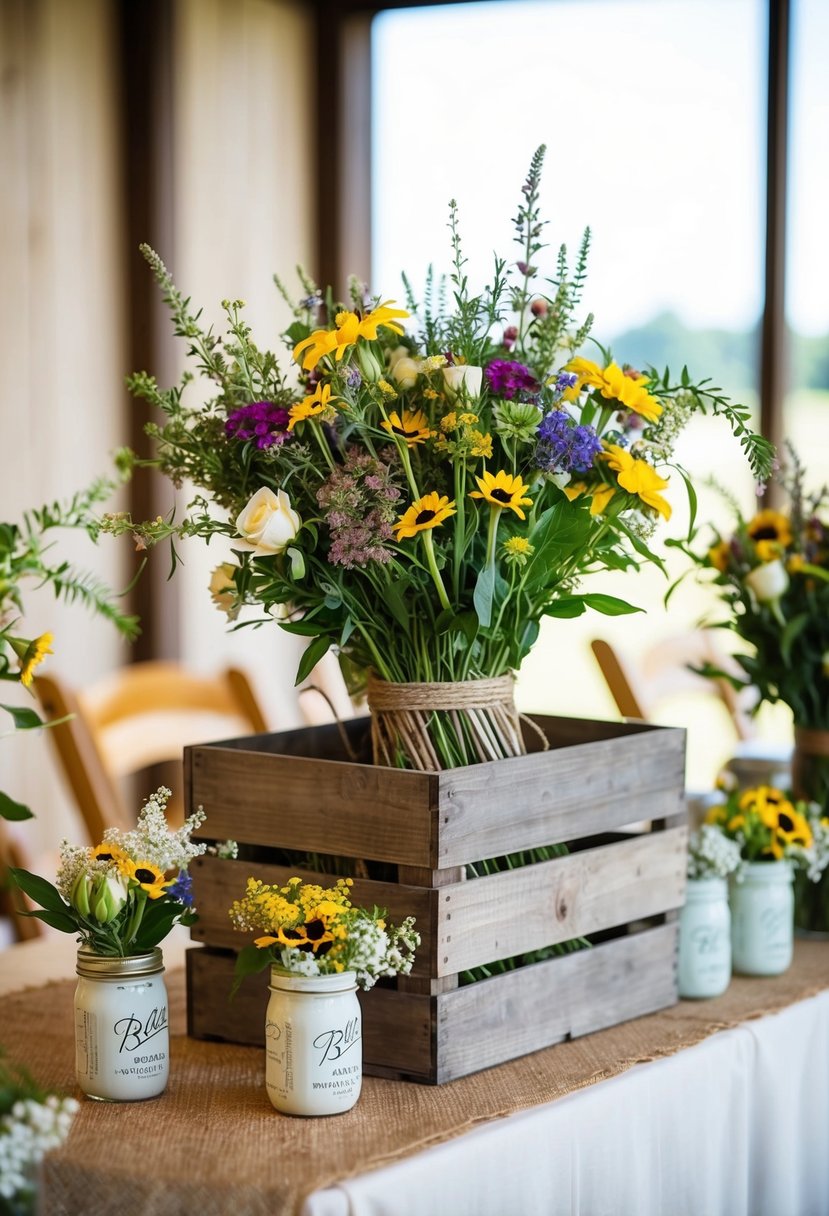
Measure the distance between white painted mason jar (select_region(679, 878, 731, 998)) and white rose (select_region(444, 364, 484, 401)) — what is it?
20.3 inches

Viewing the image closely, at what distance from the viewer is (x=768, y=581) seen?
Answer: 154 cm

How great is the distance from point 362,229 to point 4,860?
2.10 metres

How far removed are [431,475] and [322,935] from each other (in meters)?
0.34

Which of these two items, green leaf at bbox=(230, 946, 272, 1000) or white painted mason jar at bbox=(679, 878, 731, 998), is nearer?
green leaf at bbox=(230, 946, 272, 1000)

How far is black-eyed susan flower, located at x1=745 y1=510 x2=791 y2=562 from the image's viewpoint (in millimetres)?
1568

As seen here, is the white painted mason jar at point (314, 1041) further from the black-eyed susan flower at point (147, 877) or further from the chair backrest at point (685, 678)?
the chair backrest at point (685, 678)

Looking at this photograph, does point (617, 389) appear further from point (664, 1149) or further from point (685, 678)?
point (685, 678)

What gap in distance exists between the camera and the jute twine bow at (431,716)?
1.14 m

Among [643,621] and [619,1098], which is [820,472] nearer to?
[643,621]

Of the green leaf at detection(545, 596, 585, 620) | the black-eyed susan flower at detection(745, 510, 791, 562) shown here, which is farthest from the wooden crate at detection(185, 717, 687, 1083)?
the black-eyed susan flower at detection(745, 510, 791, 562)

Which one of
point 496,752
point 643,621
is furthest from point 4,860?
point 643,621

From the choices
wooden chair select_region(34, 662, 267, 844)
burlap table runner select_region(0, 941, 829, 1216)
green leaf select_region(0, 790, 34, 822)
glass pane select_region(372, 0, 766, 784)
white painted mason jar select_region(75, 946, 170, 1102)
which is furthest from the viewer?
glass pane select_region(372, 0, 766, 784)

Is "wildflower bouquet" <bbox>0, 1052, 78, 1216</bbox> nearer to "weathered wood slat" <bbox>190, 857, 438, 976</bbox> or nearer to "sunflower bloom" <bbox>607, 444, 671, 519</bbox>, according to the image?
"weathered wood slat" <bbox>190, 857, 438, 976</bbox>

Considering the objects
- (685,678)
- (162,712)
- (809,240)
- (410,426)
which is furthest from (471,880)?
(809,240)
